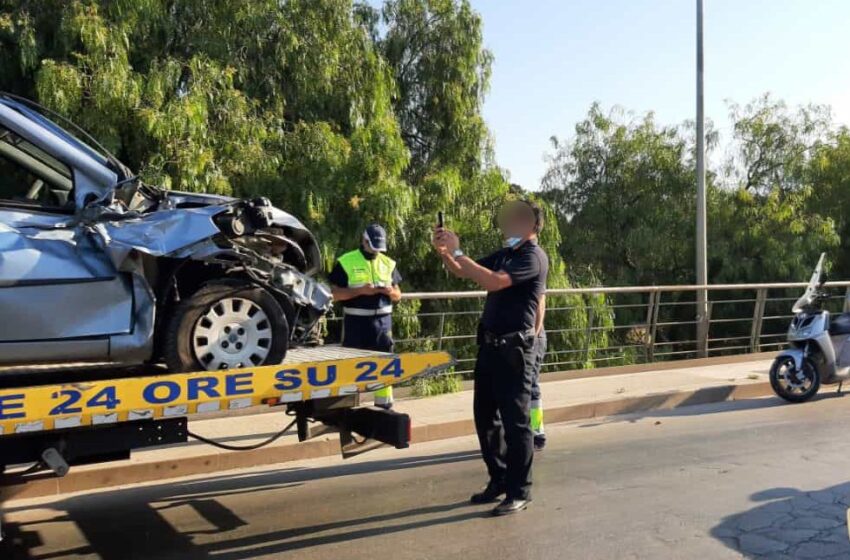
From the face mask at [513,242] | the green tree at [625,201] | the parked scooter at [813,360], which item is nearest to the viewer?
the face mask at [513,242]

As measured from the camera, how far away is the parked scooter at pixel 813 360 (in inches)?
377

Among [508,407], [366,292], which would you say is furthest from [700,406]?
[508,407]

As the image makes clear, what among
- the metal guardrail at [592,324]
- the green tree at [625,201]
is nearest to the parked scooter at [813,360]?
the metal guardrail at [592,324]

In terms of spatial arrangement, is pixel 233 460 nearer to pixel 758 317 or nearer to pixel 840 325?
pixel 840 325

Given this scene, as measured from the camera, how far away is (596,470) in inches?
256

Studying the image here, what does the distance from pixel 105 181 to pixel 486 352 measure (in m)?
2.53

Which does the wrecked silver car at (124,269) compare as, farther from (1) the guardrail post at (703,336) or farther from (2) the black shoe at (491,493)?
(1) the guardrail post at (703,336)

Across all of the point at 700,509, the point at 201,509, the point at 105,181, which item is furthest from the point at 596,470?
the point at 105,181

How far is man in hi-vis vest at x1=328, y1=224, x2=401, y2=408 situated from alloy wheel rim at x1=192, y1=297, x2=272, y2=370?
2.30 m

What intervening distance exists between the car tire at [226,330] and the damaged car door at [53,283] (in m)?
0.29

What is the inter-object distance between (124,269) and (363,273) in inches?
116

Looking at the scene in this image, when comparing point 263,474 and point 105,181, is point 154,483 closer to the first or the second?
point 263,474

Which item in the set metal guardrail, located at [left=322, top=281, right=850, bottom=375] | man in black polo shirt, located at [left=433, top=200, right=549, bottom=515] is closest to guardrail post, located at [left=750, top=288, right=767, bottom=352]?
metal guardrail, located at [left=322, top=281, right=850, bottom=375]

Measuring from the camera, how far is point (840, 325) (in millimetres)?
9742
